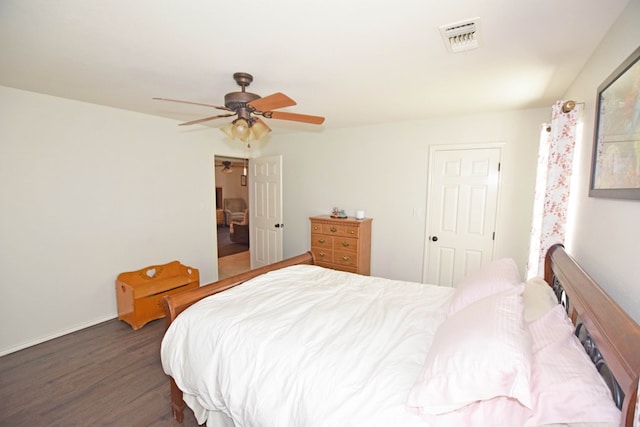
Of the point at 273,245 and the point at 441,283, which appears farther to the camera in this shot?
the point at 273,245

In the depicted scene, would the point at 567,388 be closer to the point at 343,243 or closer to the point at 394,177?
the point at 343,243

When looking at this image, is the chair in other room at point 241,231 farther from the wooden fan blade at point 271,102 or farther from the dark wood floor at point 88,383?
the wooden fan blade at point 271,102

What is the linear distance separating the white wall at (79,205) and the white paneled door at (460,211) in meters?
3.35

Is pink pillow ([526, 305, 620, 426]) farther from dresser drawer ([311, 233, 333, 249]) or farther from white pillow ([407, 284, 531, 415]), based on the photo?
dresser drawer ([311, 233, 333, 249])

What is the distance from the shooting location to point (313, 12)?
1406 millimetres

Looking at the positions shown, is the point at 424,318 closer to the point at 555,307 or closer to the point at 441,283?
the point at 555,307

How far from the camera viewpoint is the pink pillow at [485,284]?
62.5 inches

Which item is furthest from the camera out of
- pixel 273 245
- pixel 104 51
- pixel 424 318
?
pixel 273 245

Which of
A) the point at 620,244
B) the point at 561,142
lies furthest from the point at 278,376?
the point at 561,142

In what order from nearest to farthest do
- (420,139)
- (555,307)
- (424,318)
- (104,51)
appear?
(555,307) < (424,318) < (104,51) < (420,139)

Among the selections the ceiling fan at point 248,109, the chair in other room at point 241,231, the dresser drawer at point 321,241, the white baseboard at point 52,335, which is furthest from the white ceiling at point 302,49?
the chair in other room at point 241,231

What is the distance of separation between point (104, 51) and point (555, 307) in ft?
10.0

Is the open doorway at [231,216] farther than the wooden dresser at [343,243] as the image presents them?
Yes

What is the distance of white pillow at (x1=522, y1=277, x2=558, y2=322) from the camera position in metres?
1.44
